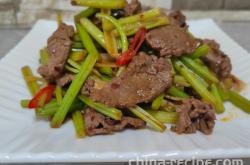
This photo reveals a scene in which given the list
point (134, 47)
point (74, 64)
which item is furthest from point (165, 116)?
point (74, 64)

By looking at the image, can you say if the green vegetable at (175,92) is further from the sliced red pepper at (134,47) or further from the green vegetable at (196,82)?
the sliced red pepper at (134,47)

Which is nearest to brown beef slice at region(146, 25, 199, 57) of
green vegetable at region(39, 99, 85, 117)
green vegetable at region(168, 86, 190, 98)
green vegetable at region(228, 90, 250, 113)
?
green vegetable at region(168, 86, 190, 98)

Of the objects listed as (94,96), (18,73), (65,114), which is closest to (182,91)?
(94,96)

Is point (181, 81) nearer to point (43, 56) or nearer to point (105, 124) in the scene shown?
point (105, 124)

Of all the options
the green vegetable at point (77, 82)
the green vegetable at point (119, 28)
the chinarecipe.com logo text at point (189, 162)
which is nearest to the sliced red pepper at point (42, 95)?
the green vegetable at point (77, 82)

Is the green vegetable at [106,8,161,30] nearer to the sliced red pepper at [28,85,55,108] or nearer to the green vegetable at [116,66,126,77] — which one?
the green vegetable at [116,66,126,77]

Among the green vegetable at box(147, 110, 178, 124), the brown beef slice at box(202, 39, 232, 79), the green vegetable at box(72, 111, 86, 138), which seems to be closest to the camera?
the green vegetable at box(72, 111, 86, 138)
